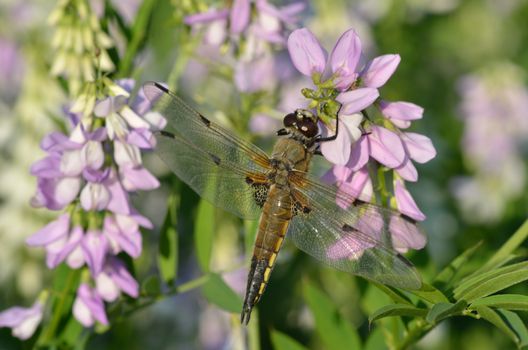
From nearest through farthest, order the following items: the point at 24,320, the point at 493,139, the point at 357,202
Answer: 1. the point at 357,202
2. the point at 24,320
3. the point at 493,139

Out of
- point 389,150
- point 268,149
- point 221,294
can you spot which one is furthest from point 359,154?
point 268,149

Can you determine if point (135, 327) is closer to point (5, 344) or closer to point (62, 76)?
point (5, 344)

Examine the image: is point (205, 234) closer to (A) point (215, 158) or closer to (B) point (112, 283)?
(A) point (215, 158)

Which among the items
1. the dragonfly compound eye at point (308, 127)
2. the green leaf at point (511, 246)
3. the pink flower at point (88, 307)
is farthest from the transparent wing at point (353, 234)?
the pink flower at point (88, 307)

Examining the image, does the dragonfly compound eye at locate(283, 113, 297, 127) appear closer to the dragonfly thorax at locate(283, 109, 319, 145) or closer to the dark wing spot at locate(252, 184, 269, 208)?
the dragonfly thorax at locate(283, 109, 319, 145)

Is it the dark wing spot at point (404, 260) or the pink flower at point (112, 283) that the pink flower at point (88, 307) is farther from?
the dark wing spot at point (404, 260)

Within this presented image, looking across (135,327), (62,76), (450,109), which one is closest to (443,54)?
(450,109)
